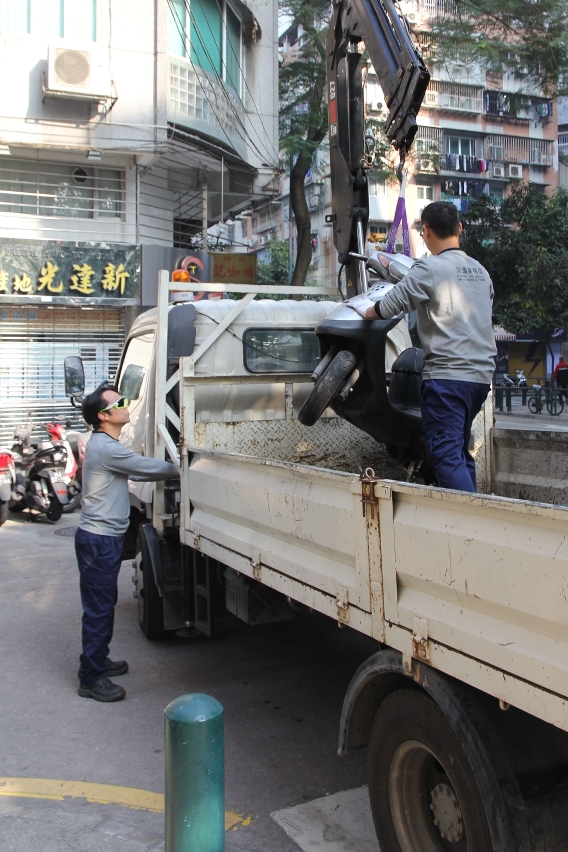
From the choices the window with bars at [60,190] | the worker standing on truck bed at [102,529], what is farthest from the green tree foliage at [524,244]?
the worker standing on truck bed at [102,529]

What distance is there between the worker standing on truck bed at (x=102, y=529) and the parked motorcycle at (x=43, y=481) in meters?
5.68

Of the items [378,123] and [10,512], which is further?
[378,123]

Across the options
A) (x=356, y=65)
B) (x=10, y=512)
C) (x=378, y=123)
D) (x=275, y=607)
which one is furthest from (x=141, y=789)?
(x=378, y=123)

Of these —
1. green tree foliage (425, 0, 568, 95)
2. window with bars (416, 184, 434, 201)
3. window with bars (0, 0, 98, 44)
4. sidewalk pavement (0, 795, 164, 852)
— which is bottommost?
sidewalk pavement (0, 795, 164, 852)

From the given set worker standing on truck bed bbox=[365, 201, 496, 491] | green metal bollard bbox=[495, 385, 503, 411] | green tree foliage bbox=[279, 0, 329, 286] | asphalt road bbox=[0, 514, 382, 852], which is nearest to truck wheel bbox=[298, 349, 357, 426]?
worker standing on truck bed bbox=[365, 201, 496, 491]

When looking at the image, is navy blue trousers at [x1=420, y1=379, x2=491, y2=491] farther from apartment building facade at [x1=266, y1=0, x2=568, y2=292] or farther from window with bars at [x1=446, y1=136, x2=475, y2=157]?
window with bars at [x1=446, y1=136, x2=475, y2=157]

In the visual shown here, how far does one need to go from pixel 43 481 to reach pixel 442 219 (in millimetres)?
7893

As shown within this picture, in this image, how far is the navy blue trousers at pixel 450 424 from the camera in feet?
11.3

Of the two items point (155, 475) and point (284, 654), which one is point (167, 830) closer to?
point (155, 475)

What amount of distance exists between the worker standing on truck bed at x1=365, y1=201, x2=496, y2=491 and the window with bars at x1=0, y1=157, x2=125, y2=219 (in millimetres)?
11986

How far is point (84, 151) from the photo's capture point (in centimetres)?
1420

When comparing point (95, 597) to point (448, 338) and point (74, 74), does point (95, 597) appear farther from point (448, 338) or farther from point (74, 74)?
point (74, 74)

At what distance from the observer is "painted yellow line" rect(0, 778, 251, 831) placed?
3422 millimetres

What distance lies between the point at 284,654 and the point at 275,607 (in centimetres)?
147
